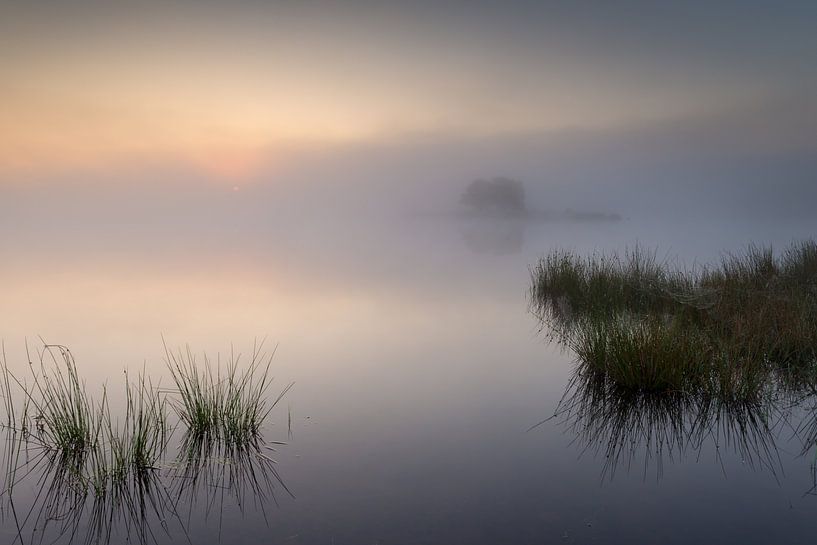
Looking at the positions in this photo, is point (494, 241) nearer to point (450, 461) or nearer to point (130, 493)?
point (450, 461)

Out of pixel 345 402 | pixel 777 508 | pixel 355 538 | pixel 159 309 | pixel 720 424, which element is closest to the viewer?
pixel 355 538

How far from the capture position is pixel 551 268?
15.7 m

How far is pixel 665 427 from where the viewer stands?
586cm

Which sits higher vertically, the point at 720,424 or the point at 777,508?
the point at 720,424

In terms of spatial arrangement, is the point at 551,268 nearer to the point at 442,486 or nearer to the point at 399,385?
the point at 399,385

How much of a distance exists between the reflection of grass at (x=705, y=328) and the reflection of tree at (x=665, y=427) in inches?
8.9

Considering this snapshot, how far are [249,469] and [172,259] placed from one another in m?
27.9

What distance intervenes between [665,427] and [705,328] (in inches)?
109

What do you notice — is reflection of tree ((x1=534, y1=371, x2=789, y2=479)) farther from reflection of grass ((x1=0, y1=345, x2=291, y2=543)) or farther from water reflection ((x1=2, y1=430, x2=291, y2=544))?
reflection of grass ((x1=0, y1=345, x2=291, y2=543))

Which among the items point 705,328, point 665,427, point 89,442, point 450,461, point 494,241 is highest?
point 494,241

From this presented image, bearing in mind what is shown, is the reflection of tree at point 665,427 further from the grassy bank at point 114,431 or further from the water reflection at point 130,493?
the grassy bank at point 114,431

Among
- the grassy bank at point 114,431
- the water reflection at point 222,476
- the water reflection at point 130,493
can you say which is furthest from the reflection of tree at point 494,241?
the water reflection at point 130,493

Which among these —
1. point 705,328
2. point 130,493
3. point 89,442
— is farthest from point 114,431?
point 705,328

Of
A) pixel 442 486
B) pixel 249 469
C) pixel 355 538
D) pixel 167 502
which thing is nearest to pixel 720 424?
pixel 442 486
